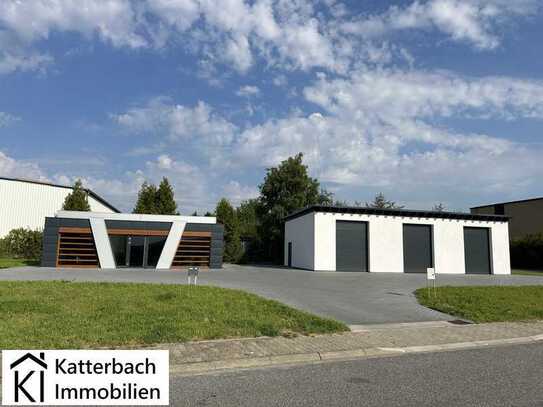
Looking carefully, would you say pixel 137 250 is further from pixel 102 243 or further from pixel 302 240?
pixel 302 240

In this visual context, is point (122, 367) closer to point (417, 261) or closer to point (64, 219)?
point (64, 219)

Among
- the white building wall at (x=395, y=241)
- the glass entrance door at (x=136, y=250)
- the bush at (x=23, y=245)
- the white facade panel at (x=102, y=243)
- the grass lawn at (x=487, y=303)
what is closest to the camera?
the grass lawn at (x=487, y=303)

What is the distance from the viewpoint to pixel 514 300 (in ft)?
44.3

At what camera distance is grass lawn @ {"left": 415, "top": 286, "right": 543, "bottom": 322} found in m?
11.1

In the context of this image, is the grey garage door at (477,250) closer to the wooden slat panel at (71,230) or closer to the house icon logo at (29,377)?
the wooden slat panel at (71,230)

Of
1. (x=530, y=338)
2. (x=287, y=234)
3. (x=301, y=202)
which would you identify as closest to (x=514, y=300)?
(x=530, y=338)

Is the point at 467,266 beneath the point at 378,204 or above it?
beneath

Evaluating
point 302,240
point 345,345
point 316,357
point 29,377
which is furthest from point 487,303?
point 302,240

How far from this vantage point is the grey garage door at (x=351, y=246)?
28.0m

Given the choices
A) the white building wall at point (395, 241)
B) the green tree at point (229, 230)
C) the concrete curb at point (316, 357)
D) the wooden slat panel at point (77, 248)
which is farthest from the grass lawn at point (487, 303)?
the green tree at point (229, 230)

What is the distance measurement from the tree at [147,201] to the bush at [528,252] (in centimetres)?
3425

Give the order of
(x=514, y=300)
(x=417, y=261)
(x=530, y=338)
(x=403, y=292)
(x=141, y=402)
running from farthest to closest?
1. (x=417, y=261)
2. (x=403, y=292)
3. (x=514, y=300)
4. (x=530, y=338)
5. (x=141, y=402)

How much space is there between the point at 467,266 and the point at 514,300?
17812 mm

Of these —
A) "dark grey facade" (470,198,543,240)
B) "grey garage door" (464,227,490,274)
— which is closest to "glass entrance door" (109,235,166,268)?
"grey garage door" (464,227,490,274)
